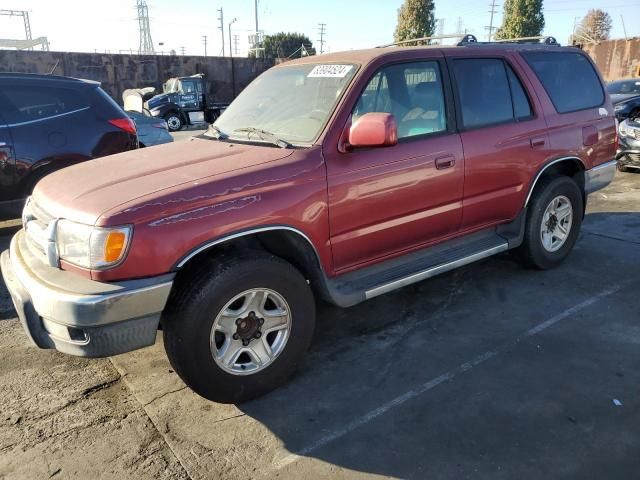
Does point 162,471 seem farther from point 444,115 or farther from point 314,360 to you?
point 444,115

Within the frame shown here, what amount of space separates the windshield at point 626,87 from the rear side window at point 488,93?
34.6 ft

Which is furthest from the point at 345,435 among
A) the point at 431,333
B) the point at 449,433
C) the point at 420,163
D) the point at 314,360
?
the point at 420,163

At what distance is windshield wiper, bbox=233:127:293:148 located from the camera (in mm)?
3314

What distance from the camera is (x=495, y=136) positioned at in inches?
160

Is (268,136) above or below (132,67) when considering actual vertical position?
below

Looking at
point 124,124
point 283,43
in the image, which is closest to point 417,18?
point 283,43

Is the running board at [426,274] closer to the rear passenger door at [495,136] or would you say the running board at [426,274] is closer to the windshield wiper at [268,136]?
the rear passenger door at [495,136]

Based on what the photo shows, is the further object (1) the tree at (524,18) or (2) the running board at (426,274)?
(1) the tree at (524,18)

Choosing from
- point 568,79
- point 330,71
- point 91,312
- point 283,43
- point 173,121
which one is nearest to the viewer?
point 91,312

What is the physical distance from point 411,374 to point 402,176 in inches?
49.5

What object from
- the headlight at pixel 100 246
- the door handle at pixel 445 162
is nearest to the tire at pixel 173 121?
the door handle at pixel 445 162

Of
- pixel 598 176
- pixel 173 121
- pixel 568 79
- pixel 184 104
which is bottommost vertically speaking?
pixel 173 121

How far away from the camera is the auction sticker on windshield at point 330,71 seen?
3.59m

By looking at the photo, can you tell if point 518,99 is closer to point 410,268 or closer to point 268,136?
point 410,268
